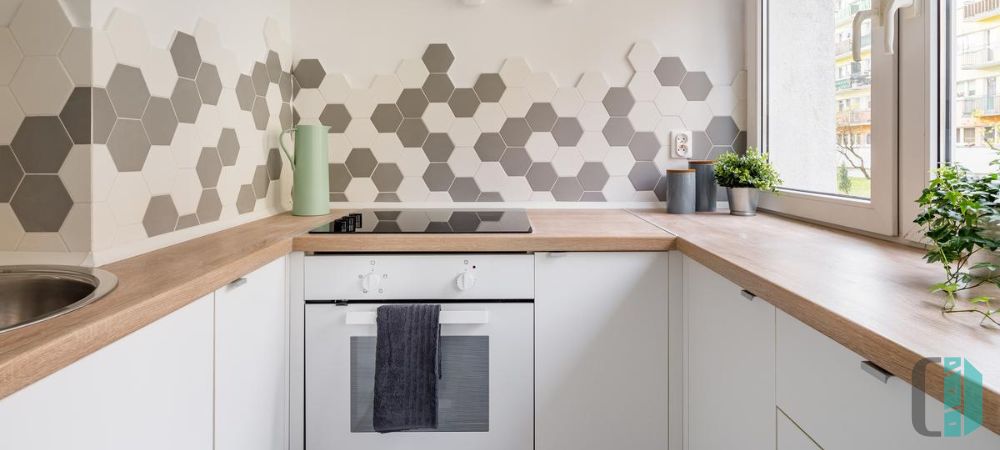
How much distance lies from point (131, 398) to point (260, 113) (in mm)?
1410

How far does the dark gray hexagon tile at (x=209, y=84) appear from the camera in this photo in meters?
1.76

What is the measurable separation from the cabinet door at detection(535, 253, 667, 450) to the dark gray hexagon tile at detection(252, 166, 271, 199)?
1.08 meters

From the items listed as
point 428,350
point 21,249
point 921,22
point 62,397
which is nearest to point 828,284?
point 921,22

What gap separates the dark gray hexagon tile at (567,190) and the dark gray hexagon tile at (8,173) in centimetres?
171

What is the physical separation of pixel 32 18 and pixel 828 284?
1678mm

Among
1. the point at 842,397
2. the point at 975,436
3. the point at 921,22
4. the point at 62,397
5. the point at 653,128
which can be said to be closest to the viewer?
the point at 975,436

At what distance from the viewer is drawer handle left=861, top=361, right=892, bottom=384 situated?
79cm

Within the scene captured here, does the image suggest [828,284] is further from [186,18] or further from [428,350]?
[186,18]

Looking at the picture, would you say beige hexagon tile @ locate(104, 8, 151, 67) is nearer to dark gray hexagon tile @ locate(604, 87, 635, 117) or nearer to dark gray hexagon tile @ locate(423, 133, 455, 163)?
dark gray hexagon tile @ locate(423, 133, 455, 163)

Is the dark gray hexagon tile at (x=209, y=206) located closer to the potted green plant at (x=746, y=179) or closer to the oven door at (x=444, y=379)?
the oven door at (x=444, y=379)

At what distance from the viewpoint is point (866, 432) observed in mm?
856

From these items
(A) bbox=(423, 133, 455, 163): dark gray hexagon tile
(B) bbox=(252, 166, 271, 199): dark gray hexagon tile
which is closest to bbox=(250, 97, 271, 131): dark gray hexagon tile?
(B) bbox=(252, 166, 271, 199): dark gray hexagon tile

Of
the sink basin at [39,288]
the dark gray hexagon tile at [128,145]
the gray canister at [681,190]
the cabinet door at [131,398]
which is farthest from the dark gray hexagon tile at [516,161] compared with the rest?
the sink basin at [39,288]

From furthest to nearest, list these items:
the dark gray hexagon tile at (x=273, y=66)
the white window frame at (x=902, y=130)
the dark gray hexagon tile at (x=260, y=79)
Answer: the dark gray hexagon tile at (x=273, y=66)
the dark gray hexagon tile at (x=260, y=79)
the white window frame at (x=902, y=130)
